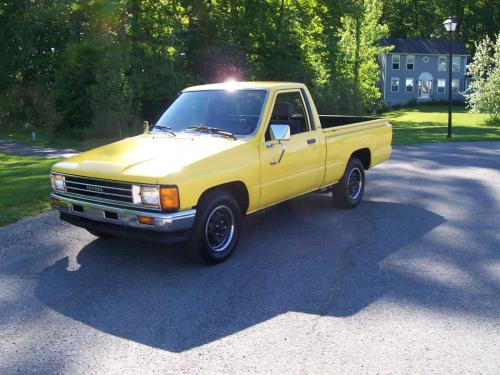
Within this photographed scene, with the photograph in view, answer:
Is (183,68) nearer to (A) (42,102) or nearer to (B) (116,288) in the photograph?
(A) (42,102)

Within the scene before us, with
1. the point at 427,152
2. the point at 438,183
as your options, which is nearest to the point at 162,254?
the point at 438,183

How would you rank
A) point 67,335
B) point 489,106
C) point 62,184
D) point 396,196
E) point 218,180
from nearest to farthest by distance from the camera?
point 67,335 → point 218,180 → point 62,184 → point 396,196 → point 489,106

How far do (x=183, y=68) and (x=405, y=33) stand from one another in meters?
61.9

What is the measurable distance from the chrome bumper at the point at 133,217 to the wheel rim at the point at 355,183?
3.76 m

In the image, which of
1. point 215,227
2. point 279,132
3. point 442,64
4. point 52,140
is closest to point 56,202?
point 215,227

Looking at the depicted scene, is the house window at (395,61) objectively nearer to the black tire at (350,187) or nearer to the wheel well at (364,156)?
the wheel well at (364,156)

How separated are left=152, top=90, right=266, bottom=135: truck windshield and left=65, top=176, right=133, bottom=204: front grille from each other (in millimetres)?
1414

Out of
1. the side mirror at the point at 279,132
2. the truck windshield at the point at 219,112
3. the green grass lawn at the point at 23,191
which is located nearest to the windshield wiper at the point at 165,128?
the truck windshield at the point at 219,112

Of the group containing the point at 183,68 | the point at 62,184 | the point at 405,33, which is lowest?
the point at 62,184

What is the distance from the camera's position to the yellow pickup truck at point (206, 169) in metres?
5.03

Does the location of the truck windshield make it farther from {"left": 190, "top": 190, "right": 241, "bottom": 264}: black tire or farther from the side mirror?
{"left": 190, "top": 190, "right": 241, "bottom": 264}: black tire

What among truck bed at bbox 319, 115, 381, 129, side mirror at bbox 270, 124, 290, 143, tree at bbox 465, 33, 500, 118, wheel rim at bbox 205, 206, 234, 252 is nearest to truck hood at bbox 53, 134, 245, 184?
side mirror at bbox 270, 124, 290, 143

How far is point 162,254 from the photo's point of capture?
5.94 meters

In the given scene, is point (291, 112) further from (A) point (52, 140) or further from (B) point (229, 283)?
(A) point (52, 140)
